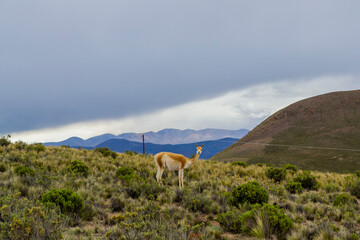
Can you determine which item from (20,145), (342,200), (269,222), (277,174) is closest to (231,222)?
(269,222)

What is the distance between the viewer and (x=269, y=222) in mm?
6480

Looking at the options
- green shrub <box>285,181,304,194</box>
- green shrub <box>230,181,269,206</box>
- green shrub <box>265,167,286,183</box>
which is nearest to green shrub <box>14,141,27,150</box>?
green shrub <box>230,181,269,206</box>

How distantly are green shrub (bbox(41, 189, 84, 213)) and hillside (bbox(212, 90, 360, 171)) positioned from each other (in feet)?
255

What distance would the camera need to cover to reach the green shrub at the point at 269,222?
634cm

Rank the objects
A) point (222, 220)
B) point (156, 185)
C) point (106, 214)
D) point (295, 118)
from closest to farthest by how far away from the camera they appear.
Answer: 1. point (222, 220)
2. point (106, 214)
3. point (156, 185)
4. point (295, 118)

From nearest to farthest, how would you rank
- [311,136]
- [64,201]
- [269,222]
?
A: 1. [269,222]
2. [64,201]
3. [311,136]

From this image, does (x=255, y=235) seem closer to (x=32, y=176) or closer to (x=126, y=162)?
(x=32, y=176)

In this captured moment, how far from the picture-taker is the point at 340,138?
3792 inches

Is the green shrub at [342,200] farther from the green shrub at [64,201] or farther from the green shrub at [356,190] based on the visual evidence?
the green shrub at [64,201]

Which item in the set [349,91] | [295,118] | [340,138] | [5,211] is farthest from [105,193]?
[349,91]

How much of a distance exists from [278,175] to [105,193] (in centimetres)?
1133

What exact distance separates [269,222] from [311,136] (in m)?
111

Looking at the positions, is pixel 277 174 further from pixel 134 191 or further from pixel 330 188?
pixel 134 191

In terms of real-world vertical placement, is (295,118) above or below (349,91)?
below
